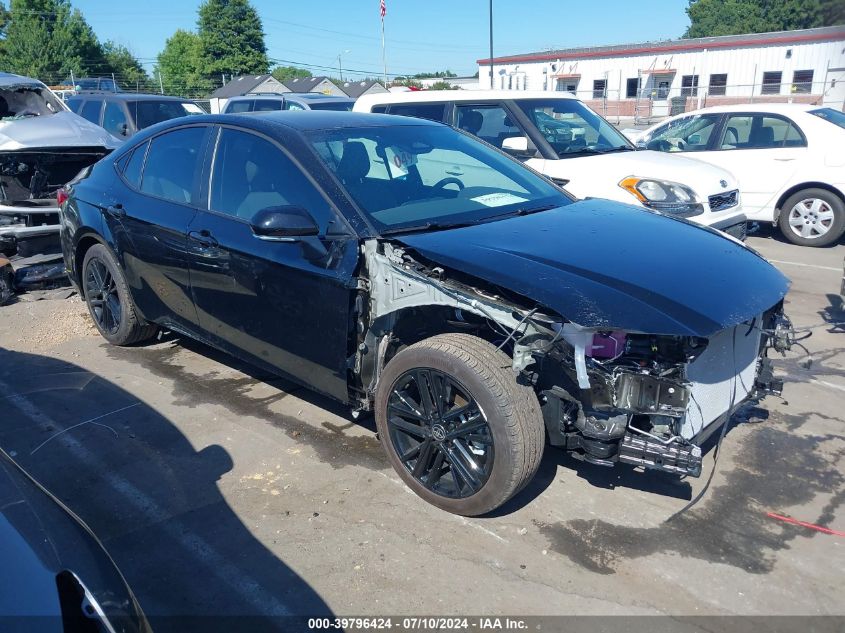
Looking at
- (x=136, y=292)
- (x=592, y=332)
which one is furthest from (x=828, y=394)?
(x=136, y=292)

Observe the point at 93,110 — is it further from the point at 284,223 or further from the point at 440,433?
the point at 440,433

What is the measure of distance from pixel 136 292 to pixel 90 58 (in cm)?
6713

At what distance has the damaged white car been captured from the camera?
25.3 ft

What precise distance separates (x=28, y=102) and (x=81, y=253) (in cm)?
479

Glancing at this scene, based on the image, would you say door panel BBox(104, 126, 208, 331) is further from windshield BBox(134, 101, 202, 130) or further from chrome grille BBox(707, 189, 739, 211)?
windshield BBox(134, 101, 202, 130)

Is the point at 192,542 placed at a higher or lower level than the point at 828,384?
higher

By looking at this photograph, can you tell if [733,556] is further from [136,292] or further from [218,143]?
[136,292]

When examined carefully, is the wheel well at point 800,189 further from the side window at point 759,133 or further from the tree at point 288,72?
the tree at point 288,72

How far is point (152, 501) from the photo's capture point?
11.8ft

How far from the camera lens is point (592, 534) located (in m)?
3.28

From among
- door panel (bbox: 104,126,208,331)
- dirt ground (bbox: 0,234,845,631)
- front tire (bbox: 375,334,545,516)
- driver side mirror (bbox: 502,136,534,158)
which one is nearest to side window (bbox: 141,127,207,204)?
door panel (bbox: 104,126,208,331)

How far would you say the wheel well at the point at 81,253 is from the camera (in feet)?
18.3

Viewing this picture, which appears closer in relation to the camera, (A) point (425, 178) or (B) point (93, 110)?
(A) point (425, 178)

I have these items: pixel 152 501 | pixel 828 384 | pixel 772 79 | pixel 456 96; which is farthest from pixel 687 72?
pixel 152 501
